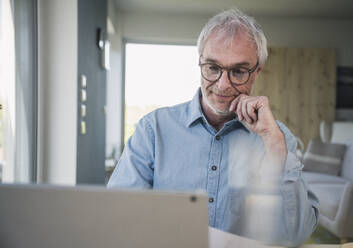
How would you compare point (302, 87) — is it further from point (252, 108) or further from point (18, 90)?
point (18, 90)

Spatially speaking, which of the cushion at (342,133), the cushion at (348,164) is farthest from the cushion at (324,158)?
the cushion at (342,133)

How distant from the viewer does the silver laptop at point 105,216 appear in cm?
45

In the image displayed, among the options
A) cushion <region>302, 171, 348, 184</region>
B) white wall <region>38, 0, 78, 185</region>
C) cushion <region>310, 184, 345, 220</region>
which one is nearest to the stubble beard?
white wall <region>38, 0, 78, 185</region>

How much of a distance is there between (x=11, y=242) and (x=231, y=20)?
0.98 m

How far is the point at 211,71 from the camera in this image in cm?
112

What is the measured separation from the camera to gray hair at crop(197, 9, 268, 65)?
1.11 m

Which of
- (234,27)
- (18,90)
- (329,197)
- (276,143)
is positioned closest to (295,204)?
(276,143)

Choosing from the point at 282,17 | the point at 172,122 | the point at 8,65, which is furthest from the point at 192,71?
the point at 172,122

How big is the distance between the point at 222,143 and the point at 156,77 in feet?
11.6

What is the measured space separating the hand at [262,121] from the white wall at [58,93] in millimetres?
1428

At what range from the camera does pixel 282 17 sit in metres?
4.70

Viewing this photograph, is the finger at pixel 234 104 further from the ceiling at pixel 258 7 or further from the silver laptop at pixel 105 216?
the ceiling at pixel 258 7

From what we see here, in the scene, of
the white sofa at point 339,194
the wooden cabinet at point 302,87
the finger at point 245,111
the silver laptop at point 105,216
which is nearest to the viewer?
the silver laptop at point 105,216

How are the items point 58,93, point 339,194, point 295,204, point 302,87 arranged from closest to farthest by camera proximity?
point 295,204 → point 58,93 → point 339,194 → point 302,87
